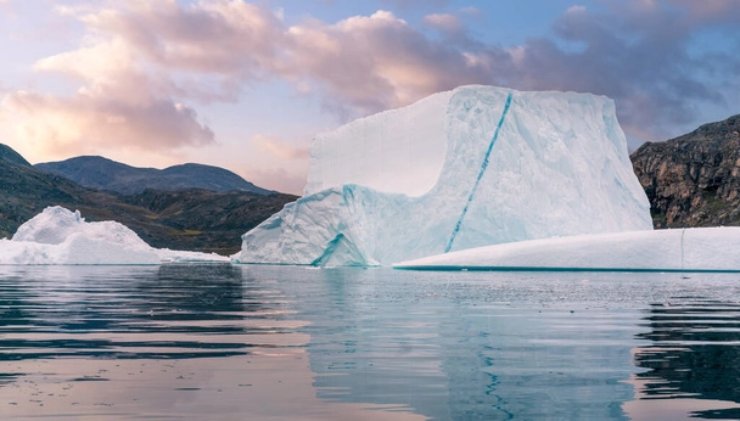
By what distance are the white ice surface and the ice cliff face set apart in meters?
7.79

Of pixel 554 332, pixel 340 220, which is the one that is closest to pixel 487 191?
pixel 340 220

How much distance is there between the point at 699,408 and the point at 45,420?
4.95 metres

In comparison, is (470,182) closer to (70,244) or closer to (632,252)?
(632,252)

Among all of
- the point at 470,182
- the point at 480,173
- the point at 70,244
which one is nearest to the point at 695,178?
the point at 480,173

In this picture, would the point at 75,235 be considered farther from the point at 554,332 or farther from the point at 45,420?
the point at 45,420

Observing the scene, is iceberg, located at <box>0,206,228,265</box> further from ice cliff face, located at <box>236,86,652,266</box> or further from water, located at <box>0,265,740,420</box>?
water, located at <box>0,265,740,420</box>

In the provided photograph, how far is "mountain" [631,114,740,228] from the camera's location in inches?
6909

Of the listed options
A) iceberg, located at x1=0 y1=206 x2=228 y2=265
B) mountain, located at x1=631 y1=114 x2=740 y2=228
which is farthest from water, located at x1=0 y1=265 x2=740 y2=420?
mountain, located at x1=631 y1=114 x2=740 y2=228

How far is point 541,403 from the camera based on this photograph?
24.4ft

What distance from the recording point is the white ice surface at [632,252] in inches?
1618

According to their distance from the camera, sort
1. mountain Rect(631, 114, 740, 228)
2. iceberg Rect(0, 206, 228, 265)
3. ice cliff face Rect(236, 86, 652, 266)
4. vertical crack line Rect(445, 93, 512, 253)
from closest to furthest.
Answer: vertical crack line Rect(445, 93, 512, 253) → ice cliff face Rect(236, 86, 652, 266) → iceberg Rect(0, 206, 228, 265) → mountain Rect(631, 114, 740, 228)

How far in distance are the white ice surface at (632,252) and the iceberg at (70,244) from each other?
3202 centimetres

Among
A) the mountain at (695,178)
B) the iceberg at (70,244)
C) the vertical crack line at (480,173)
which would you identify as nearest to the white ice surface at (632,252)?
the vertical crack line at (480,173)

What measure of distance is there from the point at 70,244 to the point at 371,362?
56.9 m
